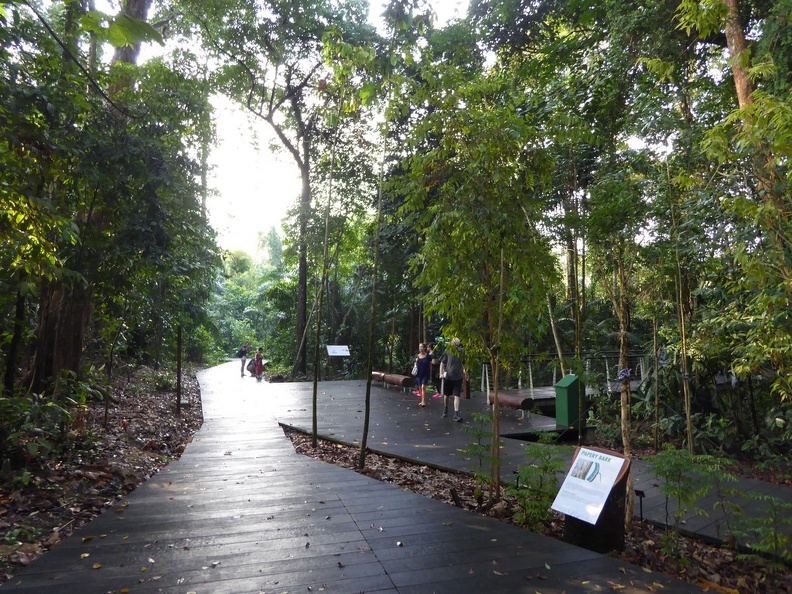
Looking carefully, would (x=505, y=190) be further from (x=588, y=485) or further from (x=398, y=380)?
(x=398, y=380)

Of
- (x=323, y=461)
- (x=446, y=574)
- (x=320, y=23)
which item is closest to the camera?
(x=446, y=574)

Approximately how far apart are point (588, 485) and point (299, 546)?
2.41 meters

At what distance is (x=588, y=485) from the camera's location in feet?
14.7

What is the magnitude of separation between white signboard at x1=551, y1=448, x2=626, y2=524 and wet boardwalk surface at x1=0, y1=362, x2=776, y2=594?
297 millimetres

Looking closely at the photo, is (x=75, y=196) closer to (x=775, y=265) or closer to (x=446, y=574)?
(x=446, y=574)

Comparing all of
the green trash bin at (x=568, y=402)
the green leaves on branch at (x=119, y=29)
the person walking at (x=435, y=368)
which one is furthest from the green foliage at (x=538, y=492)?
the person walking at (x=435, y=368)

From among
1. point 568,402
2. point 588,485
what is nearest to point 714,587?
point 588,485

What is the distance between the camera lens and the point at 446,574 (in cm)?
387

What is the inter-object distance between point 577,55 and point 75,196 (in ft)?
31.1

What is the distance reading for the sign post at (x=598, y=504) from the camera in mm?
4320

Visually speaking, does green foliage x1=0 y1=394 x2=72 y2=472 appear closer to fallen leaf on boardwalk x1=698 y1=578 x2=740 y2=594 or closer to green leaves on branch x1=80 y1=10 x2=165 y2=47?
green leaves on branch x1=80 y1=10 x2=165 y2=47

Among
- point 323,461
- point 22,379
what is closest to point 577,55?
point 323,461

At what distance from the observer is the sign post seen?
432cm

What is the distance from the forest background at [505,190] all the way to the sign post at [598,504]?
716 millimetres
